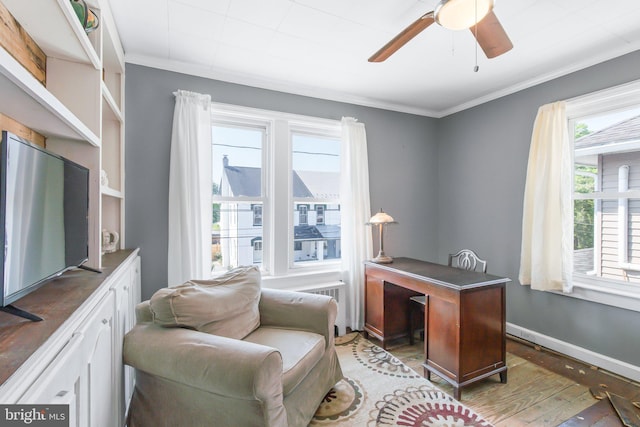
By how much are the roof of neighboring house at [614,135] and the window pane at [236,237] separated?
3.05 meters

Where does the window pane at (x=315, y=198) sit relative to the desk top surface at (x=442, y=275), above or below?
above

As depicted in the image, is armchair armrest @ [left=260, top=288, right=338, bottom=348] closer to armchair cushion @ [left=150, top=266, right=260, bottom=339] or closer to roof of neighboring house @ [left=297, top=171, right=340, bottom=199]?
armchair cushion @ [left=150, top=266, right=260, bottom=339]

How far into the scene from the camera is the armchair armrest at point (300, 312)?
196cm

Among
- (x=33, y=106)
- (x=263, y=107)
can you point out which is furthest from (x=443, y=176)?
(x=33, y=106)

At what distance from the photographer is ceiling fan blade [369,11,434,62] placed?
4.88ft

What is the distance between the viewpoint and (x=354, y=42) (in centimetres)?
222

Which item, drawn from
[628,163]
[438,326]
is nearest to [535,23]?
[628,163]

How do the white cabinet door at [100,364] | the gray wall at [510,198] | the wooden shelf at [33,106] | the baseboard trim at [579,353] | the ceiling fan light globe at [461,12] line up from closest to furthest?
the wooden shelf at [33,106] < the white cabinet door at [100,364] < the ceiling fan light globe at [461,12] < the baseboard trim at [579,353] < the gray wall at [510,198]

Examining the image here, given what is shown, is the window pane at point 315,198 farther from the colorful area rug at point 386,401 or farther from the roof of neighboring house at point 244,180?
the colorful area rug at point 386,401

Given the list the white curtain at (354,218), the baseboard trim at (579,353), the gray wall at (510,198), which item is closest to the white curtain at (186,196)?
the white curtain at (354,218)

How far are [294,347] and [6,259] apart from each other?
133cm

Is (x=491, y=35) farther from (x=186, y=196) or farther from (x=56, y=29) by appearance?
(x=186, y=196)

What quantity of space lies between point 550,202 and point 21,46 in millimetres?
3684

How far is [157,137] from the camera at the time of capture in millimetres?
2521
